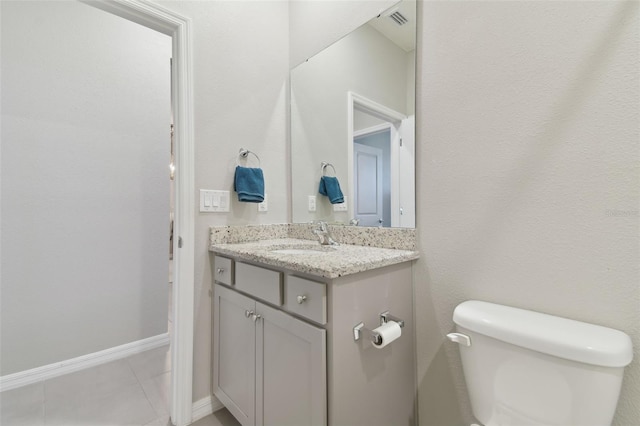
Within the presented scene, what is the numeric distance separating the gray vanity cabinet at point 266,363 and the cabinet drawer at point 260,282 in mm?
44

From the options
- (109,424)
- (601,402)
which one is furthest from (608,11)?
(109,424)

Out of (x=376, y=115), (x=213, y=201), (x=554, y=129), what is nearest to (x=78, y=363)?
(x=213, y=201)

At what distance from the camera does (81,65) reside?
200 cm

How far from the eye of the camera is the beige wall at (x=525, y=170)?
0.81 meters

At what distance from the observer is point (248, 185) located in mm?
1627

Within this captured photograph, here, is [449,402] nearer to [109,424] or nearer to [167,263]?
[109,424]

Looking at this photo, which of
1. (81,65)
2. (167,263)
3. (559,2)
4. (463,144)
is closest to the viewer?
(559,2)

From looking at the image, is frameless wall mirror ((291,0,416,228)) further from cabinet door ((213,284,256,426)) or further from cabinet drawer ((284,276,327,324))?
cabinet door ((213,284,256,426))

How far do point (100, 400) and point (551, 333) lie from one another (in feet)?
7.25

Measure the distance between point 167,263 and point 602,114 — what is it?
2708 mm

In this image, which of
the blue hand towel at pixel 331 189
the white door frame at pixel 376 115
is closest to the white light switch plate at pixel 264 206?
the blue hand towel at pixel 331 189

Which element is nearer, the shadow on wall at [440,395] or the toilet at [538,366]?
the toilet at [538,366]

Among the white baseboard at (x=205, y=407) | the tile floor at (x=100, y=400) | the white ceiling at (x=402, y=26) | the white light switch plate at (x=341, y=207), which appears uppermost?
the white ceiling at (x=402, y=26)

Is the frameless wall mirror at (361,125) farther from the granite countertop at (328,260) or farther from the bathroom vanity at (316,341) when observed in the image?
the bathroom vanity at (316,341)
